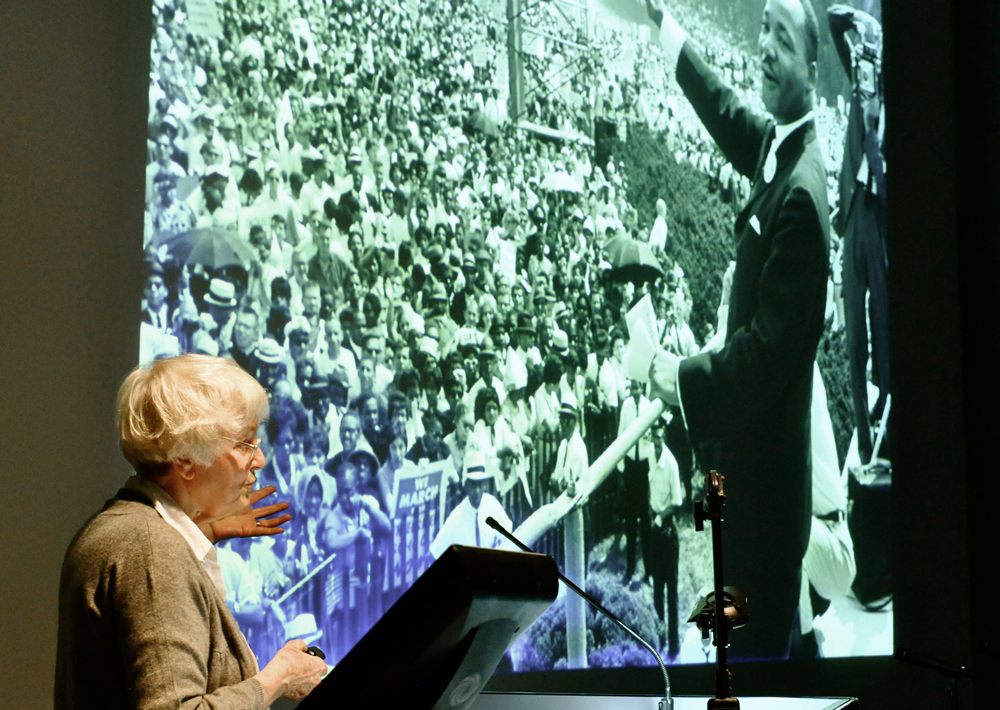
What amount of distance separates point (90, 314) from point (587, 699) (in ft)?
4.81

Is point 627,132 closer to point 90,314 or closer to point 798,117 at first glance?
point 798,117

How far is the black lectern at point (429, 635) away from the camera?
3.52 feet

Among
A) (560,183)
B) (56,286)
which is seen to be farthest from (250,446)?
(560,183)

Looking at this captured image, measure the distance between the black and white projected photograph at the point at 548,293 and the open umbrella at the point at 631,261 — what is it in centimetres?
1

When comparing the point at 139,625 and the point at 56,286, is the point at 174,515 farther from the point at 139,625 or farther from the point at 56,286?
the point at 56,286

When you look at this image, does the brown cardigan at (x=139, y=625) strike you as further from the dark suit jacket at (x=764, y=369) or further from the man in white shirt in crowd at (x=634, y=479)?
the dark suit jacket at (x=764, y=369)

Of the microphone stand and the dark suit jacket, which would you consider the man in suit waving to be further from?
the microphone stand

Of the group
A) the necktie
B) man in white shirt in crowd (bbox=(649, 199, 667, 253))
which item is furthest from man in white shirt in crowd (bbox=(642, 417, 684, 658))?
the necktie

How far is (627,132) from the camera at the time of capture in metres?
3.80

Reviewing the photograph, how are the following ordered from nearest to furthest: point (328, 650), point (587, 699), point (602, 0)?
point (587, 699)
point (328, 650)
point (602, 0)

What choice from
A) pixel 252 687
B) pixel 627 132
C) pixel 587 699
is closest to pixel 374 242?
pixel 627 132

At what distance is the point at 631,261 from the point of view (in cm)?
376

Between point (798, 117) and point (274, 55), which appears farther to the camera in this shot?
point (798, 117)

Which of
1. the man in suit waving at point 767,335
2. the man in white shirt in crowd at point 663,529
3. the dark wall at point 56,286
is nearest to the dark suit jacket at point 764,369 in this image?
the man in suit waving at point 767,335
